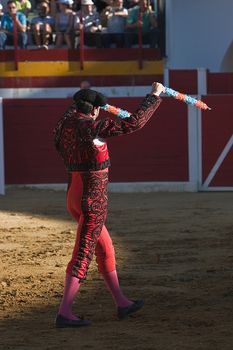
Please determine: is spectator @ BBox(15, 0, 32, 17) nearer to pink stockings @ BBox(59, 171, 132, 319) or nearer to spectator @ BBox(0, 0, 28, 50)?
spectator @ BBox(0, 0, 28, 50)

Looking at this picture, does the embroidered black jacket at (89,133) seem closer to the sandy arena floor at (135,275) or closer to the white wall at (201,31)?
the sandy arena floor at (135,275)

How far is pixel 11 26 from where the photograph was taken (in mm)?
14797

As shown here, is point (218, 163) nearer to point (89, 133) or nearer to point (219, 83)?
point (219, 83)

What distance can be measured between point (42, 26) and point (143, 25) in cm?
143

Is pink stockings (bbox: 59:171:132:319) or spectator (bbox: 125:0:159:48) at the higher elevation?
pink stockings (bbox: 59:171:132:319)

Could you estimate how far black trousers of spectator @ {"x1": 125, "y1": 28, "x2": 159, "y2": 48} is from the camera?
1492 centimetres

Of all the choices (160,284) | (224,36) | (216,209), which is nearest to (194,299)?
(160,284)

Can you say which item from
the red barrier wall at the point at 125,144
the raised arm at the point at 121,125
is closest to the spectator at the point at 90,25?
the red barrier wall at the point at 125,144

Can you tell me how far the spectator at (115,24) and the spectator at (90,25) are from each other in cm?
12

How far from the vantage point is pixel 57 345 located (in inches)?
187

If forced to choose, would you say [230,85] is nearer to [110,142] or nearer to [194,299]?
[110,142]

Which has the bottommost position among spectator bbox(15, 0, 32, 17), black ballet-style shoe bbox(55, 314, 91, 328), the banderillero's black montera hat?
black ballet-style shoe bbox(55, 314, 91, 328)

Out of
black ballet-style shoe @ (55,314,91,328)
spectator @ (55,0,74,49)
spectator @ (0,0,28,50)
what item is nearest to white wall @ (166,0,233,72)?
spectator @ (55,0,74,49)

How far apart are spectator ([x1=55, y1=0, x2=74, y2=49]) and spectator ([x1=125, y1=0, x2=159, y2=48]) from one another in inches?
31.6
